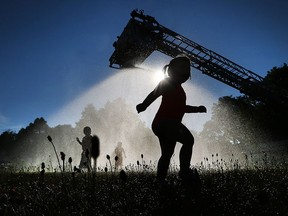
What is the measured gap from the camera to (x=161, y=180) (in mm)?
3740

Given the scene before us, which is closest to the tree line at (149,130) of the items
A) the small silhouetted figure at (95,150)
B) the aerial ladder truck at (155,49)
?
the aerial ladder truck at (155,49)

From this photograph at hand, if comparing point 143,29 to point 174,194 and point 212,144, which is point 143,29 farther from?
point 212,144

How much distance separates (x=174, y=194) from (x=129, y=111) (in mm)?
46078

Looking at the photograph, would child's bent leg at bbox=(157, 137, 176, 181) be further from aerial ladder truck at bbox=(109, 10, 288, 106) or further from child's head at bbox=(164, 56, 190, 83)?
aerial ladder truck at bbox=(109, 10, 288, 106)

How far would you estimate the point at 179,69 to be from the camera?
4375 millimetres

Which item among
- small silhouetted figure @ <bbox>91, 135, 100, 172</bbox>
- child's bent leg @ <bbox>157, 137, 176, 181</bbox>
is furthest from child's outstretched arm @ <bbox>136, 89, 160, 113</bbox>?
small silhouetted figure @ <bbox>91, 135, 100, 172</bbox>

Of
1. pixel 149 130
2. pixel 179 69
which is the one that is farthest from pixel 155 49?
pixel 149 130

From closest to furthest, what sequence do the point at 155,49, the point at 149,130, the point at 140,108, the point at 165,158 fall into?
the point at 165,158 < the point at 140,108 < the point at 155,49 < the point at 149,130

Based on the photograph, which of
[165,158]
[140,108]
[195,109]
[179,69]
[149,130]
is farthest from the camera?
[149,130]

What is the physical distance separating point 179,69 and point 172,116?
28.9 inches

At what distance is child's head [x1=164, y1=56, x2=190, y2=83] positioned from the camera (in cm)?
437

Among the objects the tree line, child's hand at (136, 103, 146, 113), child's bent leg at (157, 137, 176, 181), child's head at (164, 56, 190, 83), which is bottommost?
child's bent leg at (157, 137, 176, 181)

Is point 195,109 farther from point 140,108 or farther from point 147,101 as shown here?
point 140,108

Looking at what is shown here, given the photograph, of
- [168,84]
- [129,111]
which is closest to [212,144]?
[129,111]
